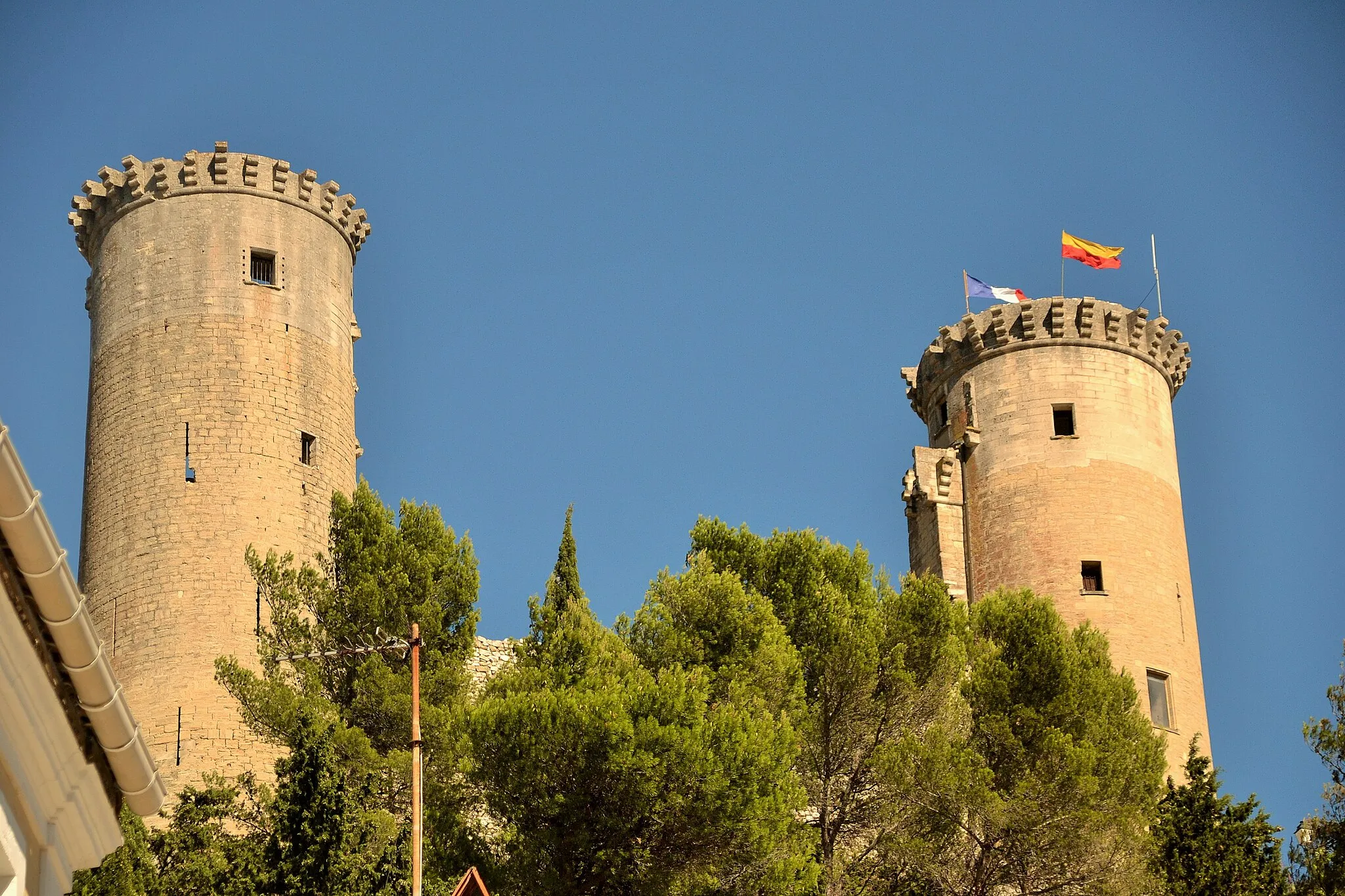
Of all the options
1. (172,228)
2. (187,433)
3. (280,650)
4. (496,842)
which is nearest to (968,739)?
(496,842)

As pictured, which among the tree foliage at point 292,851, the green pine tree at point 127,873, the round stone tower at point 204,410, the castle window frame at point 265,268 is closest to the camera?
the tree foliage at point 292,851

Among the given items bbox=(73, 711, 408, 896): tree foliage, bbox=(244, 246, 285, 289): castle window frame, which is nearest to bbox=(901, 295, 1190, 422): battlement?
bbox=(244, 246, 285, 289): castle window frame

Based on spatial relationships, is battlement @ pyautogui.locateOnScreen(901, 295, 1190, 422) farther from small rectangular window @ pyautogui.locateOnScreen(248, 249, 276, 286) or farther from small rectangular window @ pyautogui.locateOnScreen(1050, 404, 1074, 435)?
small rectangular window @ pyautogui.locateOnScreen(248, 249, 276, 286)

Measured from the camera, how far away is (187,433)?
30.2 metres

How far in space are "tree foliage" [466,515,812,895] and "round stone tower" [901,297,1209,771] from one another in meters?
11.6

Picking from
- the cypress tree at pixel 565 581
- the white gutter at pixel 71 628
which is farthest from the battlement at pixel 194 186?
the white gutter at pixel 71 628

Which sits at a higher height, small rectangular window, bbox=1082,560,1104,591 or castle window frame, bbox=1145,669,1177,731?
small rectangular window, bbox=1082,560,1104,591

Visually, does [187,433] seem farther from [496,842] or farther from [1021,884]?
[1021,884]

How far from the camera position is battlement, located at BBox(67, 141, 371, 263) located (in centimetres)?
3231

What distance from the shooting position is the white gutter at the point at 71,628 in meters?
7.88

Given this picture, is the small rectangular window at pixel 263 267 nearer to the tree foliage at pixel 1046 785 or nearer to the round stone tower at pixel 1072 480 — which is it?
the round stone tower at pixel 1072 480

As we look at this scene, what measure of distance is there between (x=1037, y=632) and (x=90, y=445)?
1392 centimetres

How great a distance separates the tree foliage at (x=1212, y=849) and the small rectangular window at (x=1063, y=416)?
11.1 metres

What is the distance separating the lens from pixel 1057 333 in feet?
117
